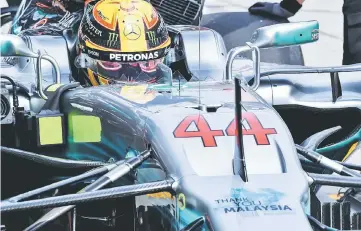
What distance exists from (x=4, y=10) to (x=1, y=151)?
366cm

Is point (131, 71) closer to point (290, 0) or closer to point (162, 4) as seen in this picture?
point (162, 4)

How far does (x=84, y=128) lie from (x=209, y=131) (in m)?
0.98

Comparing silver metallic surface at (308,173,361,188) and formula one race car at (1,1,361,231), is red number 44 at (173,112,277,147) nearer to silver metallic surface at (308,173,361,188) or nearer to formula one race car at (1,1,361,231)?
formula one race car at (1,1,361,231)

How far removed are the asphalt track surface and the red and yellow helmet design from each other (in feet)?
18.7

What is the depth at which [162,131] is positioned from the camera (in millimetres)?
4402

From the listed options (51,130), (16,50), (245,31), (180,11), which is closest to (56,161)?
(51,130)

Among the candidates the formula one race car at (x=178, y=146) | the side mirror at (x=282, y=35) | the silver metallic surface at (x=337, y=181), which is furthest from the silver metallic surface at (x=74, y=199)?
the side mirror at (x=282, y=35)

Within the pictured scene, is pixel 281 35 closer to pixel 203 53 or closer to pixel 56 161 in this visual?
pixel 203 53

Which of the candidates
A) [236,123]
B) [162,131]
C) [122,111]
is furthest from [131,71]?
[236,123]

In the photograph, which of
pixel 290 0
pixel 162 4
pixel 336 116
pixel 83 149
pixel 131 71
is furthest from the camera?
pixel 290 0

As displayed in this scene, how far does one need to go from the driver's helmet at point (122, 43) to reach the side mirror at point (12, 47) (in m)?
0.40

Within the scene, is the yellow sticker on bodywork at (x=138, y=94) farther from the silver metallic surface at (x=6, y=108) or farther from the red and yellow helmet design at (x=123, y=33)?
the silver metallic surface at (x=6, y=108)

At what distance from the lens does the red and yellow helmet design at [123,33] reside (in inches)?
221

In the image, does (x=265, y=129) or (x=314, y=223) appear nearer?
(x=314, y=223)
